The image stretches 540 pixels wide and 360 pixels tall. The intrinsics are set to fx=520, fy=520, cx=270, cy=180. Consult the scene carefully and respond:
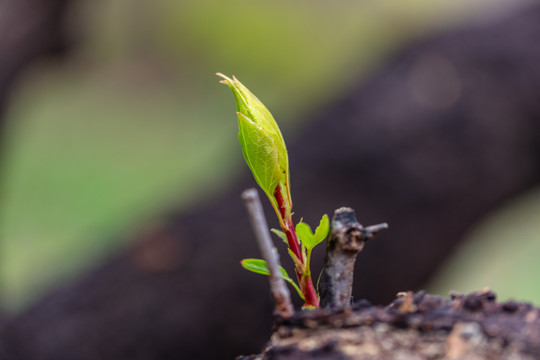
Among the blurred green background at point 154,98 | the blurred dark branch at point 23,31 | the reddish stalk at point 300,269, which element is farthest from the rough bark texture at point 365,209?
the blurred green background at point 154,98

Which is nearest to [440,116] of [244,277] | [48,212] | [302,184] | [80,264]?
[302,184]

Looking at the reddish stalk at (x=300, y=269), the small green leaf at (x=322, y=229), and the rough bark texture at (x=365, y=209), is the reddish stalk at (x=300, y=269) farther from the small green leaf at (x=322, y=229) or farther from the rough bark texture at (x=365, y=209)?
the rough bark texture at (x=365, y=209)

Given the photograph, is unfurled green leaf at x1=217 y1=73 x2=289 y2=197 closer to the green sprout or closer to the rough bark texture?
the green sprout

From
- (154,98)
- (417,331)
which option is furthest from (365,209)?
(154,98)

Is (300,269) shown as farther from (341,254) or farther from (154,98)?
(154,98)

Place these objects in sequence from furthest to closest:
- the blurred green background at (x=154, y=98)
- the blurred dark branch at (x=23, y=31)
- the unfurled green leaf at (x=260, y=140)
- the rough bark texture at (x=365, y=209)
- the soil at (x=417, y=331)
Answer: the blurred green background at (x=154, y=98) < the blurred dark branch at (x=23, y=31) < the rough bark texture at (x=365, y=209) < the unfurled green leaf at (x=260, y=140) < the soil at (x=417, y=331)

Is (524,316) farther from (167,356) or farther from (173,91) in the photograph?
(173,91)
